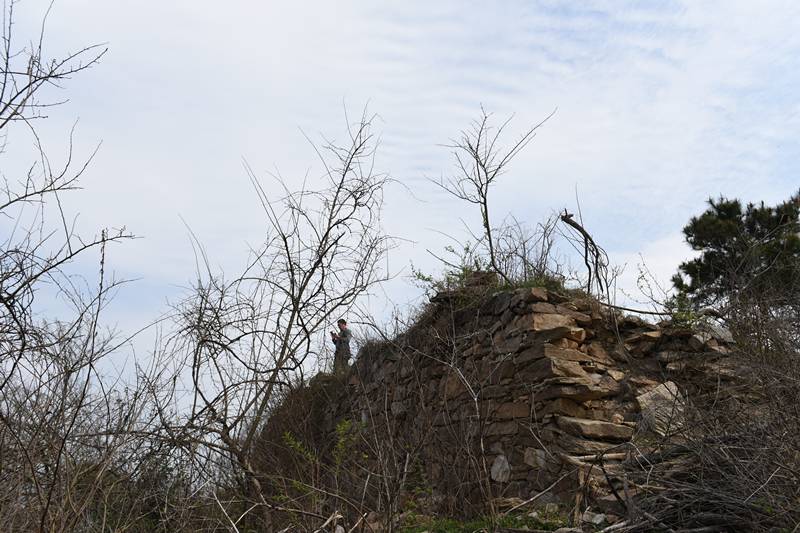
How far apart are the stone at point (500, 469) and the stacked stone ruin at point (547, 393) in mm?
10

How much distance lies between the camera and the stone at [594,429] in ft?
20.5

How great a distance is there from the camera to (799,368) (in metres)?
5.16

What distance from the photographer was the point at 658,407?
6281mm

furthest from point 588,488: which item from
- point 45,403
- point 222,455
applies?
point 45,403

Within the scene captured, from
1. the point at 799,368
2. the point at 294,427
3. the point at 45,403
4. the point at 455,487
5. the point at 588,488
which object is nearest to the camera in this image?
the point at 45,403

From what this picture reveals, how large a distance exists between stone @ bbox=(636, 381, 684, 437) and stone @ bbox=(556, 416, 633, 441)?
7.5 inches

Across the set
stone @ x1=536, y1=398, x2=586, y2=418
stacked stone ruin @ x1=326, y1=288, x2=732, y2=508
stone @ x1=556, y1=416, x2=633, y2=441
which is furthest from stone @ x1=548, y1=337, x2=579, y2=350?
stone @ x1=556, y1=416, x2=633, y2=441

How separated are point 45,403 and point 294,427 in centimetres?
390

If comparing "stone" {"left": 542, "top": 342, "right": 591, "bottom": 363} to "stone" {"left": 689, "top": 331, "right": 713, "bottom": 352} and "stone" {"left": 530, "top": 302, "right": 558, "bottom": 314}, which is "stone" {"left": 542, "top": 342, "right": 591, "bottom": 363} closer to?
Answer: "stone" {"left": 530, "top": 302, "right": 558, "bottom": 314}

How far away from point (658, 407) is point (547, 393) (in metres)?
0.89

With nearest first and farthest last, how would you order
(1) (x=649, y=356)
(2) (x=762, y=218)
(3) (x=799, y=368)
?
(3) (x=799, y=368), (1) (x=649, y=356), (2) (x=762, y=218)

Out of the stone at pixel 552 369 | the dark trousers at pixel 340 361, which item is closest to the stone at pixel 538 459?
the stone at pixel 552 369

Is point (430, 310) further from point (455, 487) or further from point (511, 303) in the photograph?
point (455, 487)

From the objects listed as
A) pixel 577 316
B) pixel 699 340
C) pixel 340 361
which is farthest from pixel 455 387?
pixel 340 361
